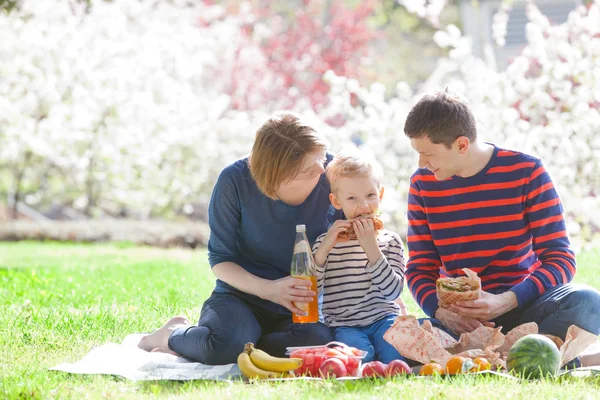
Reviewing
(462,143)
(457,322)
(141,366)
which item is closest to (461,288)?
(457,322)

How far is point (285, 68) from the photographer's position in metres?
20.1

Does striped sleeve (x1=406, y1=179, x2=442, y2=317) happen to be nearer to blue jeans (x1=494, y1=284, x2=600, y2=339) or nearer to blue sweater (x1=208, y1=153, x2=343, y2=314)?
blue sweater (x1=208, y1=153, x2=343, y2=314)

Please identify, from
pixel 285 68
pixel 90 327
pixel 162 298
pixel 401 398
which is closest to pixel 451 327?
pixel 401 398

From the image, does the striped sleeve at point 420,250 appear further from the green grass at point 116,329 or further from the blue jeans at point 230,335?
the green grass at point 116,329

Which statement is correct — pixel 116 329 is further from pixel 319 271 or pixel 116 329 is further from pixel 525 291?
pixel 525 291

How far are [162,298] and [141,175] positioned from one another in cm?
940

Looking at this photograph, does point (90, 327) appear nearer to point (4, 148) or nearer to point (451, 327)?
point (451, 327)

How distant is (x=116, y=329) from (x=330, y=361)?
5.96 feet

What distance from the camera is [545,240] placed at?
14.1 feet

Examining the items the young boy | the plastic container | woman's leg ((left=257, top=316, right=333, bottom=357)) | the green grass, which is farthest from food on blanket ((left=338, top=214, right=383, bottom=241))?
the green grass

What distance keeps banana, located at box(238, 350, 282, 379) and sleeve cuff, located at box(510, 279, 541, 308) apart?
1.20 meters

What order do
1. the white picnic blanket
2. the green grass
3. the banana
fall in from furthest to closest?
the white picnic blanket, the banana, the green grass

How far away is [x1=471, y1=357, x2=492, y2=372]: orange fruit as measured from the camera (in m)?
3.79

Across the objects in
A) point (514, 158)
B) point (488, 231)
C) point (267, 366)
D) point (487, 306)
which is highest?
point (514, 158)
